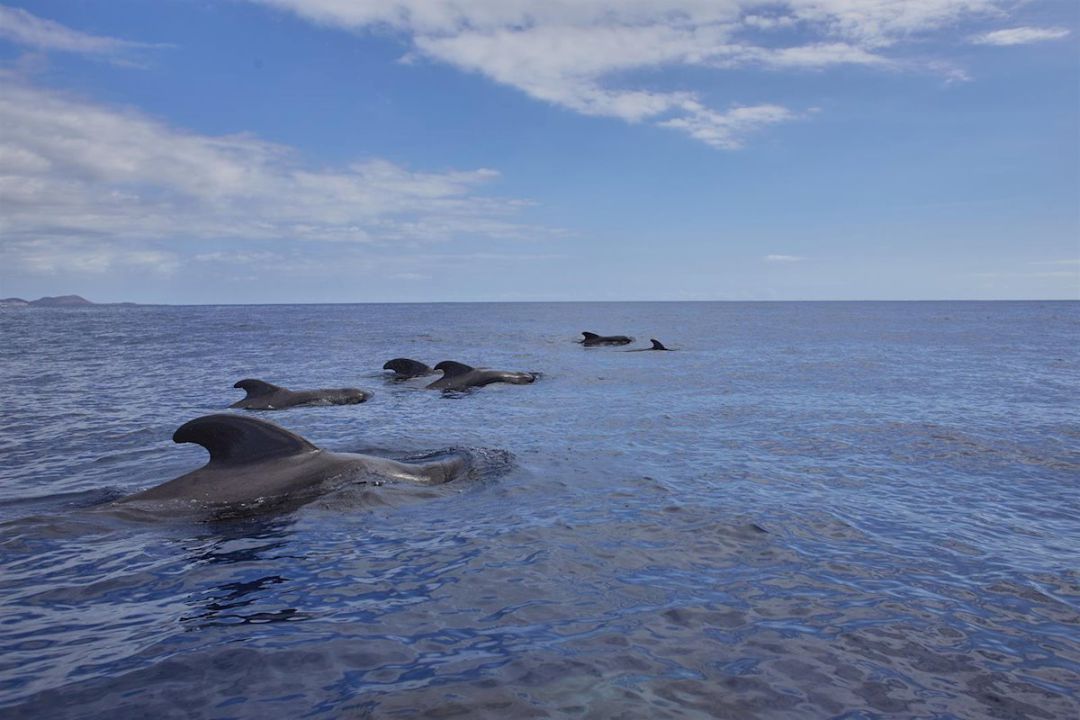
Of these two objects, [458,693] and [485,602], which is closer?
[458,693]

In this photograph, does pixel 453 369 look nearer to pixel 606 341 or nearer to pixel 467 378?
pixel 467 378

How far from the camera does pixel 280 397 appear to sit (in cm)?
2055

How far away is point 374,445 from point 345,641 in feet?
28.5

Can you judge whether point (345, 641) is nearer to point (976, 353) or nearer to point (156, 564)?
point (156, 564)

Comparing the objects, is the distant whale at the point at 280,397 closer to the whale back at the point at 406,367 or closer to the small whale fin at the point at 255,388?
the small whale fin at the point at 255,388

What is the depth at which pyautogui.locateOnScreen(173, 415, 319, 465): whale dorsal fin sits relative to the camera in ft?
32.4

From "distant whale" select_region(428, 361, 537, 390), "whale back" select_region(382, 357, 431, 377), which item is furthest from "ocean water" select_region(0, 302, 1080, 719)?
"whale back" select_region(382, 357, 431, 377)

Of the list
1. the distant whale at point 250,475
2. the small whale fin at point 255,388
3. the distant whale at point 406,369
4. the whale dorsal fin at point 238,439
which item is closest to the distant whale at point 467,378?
the distant whale at point 406,369

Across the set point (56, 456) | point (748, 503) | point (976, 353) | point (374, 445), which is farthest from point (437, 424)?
point (976, 353)

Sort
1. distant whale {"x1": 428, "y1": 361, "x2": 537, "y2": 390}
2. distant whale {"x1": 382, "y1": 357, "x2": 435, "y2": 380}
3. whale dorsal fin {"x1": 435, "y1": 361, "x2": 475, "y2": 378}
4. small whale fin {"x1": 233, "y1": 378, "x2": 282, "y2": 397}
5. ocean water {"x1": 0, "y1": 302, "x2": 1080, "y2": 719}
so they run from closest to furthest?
ocean water {"x1": 0, "y1": 302, "x2": 1080, "y2": 719}
small whale fin {"x1": 233, "y1": 378, "x2": 282, "y2": 397}
distant whale {"x1": 428, "y1": 361, "x2": 537, "y2": 390}
whale dorsal fin {"x1": 435, "y1": 361, "x2": 475, "y2": 378}
distant whale {"x1": 382, "y1": 357, "x2": 435, "y2": 380}

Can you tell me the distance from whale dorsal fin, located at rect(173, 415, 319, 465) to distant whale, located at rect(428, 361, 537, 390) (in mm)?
13756

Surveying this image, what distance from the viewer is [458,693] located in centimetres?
526

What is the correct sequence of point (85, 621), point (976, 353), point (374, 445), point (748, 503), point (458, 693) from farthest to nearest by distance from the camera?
point (976, 353) < point (374, 445) < point (748, 503) < point (85, 621) < point (458, 693)

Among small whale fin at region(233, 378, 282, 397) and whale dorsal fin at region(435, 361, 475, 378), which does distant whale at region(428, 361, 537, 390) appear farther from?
small whale fin at region(233, 378, 282, 397)
